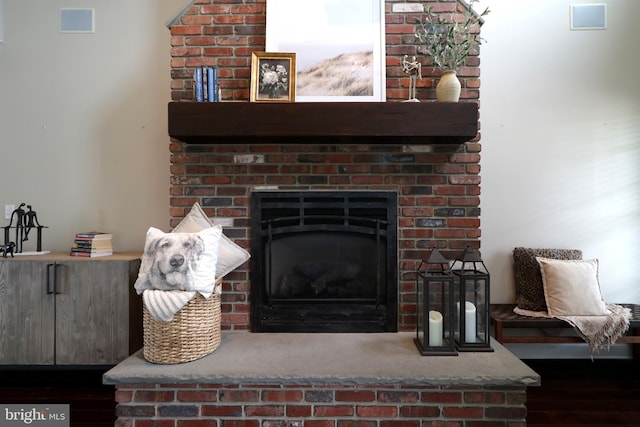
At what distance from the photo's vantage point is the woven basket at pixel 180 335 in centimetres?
185

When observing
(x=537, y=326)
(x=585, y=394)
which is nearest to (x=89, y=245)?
(x=537, y=326)

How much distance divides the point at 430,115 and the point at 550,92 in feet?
4.67

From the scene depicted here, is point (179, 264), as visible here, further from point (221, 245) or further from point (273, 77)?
point (273, 77)

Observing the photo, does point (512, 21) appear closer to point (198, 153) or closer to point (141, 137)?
point (198, 153)

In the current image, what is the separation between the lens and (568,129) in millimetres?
2834

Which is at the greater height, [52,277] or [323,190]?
[323,190]

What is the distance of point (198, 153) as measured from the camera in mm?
2371

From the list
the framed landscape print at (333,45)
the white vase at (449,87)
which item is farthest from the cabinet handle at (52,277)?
the white vase at (449,87)

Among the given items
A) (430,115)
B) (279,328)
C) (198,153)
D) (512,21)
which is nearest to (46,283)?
(198,153)

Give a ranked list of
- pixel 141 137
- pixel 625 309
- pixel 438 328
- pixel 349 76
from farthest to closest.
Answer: pixel 141 137 → pixel 625 309 → pixel 349 76 → pixel 438 328

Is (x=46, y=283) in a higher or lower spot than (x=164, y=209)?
lower

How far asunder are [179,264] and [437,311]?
137 centimetres

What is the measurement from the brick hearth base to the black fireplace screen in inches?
21.3

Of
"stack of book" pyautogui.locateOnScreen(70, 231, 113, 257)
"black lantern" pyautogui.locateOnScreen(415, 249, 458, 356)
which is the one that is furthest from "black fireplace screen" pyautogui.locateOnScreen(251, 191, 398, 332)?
"stack of book" pyautogui.locateOnScreen(70, 231, 113, 257)
